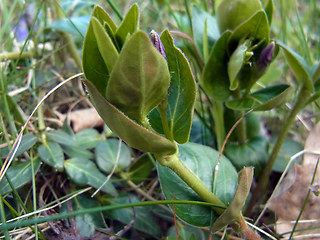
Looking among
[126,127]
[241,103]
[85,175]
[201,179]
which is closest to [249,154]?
[241,103]

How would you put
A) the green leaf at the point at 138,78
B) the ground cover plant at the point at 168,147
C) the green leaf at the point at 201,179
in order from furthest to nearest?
the green leaf at the point at 201,179 → the ground cover plant at the point at 168,147 → the green leaf at the point at 138,78

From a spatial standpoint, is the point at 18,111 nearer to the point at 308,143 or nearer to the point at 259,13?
the point at 259,13

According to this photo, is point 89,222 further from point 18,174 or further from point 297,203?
point 297,203

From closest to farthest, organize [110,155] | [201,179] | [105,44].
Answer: [105,44], [201,179], [110,155]

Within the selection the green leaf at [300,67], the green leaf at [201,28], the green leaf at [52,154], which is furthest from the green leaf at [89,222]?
the green leaf at [300,67]

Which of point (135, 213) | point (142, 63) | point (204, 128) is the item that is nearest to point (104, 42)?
point (142, 63)

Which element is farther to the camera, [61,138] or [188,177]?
[61,138]

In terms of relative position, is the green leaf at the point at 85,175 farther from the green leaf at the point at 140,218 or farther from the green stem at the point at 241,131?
the green stem at the point at 241,131
